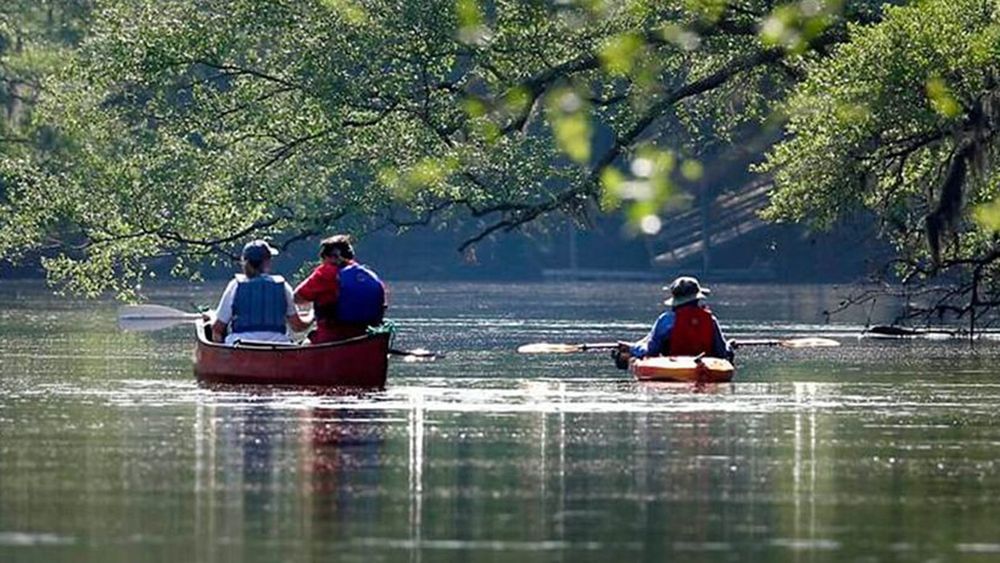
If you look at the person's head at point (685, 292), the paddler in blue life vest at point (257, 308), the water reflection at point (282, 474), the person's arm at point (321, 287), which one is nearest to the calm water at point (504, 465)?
the water reflection at point (282, 474)

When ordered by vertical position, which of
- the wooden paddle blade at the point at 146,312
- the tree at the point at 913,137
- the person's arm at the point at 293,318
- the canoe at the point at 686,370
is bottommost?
the canoe at the point at 686,370

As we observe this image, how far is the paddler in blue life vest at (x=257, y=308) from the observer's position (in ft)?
99.8

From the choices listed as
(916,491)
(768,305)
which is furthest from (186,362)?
(768,305)

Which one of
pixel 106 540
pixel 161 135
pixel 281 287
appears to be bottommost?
pixel 106 540

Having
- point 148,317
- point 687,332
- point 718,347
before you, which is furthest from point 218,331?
point 148,317

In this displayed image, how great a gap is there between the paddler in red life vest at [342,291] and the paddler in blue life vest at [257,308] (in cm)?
20

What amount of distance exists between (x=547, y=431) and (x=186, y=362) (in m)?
12.9

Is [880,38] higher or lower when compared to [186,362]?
higher

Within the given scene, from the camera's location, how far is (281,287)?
30.4 m

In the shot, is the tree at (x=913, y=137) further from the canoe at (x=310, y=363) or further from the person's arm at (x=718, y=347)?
the canoe at (x=310, y=363)

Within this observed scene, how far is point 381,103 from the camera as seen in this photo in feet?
143

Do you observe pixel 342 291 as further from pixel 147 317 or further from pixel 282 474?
pixel 282 474

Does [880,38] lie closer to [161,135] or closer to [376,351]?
[376,351]

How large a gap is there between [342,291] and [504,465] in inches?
385
